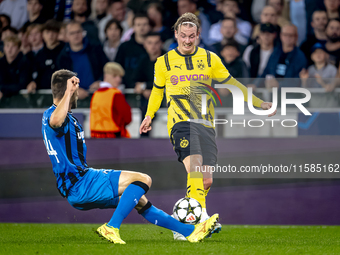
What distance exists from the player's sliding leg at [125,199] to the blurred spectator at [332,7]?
5.04 m

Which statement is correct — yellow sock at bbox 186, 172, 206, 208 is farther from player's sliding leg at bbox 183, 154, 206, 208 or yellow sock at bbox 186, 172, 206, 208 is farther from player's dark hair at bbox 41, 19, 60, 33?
player's dark hair at bbox 41, 19, 60, 33

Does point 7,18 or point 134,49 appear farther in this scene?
point 7,18

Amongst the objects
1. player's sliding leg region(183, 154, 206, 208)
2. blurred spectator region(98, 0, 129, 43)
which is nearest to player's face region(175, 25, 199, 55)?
player's sliding leg region(183, 154, 206, 208)

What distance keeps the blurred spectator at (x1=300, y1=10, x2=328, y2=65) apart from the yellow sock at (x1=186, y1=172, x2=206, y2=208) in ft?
12.2

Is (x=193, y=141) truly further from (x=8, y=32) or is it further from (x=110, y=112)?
(x=8, y=32)

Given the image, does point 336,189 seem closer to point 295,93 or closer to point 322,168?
point 322,168

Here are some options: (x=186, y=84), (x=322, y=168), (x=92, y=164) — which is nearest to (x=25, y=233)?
(x=92, y=164)

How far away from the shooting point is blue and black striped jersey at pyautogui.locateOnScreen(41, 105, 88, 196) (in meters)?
4.13

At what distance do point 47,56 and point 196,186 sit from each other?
407cm

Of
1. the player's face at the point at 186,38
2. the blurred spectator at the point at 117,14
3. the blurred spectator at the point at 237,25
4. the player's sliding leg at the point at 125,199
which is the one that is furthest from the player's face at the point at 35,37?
the player's sliding leg at the point at 125,199

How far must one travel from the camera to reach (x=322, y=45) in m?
7.74

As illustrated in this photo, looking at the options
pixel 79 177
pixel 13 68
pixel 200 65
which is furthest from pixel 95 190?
pixel 13 68

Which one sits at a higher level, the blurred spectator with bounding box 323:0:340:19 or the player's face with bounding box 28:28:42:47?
the blurred spectator with bounding box 323:0:340:19

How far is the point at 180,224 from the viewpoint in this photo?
4367mm
